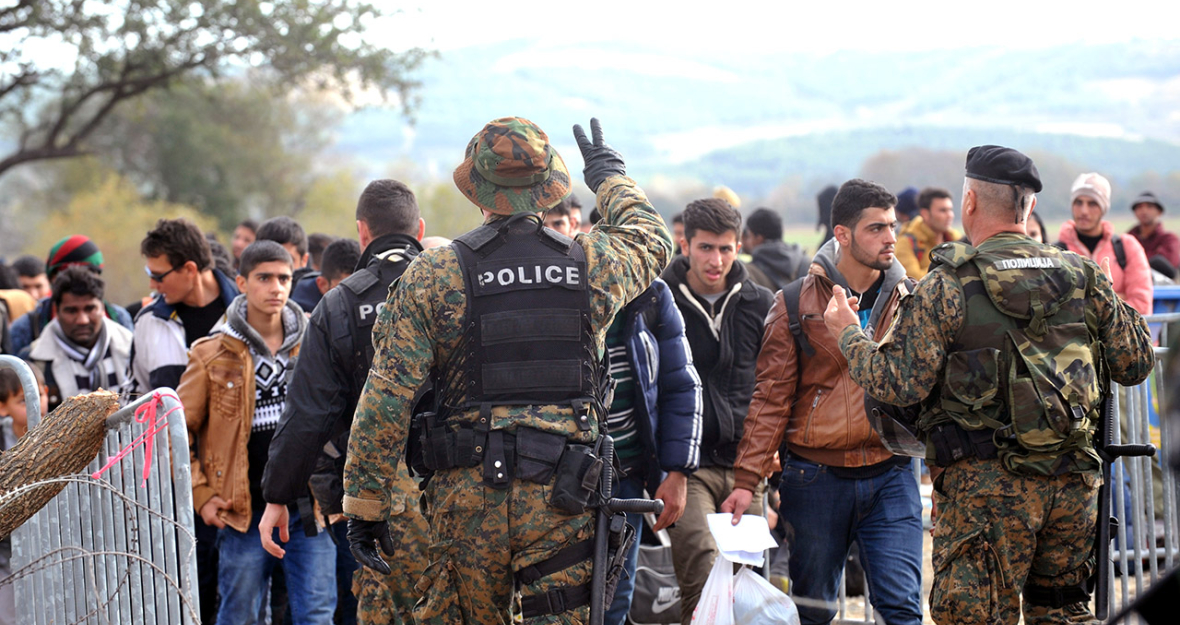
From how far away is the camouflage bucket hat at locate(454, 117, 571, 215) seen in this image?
11.0ft

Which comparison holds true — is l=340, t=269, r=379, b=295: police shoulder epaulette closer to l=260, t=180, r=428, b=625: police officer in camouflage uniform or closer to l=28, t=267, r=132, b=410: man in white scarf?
l=260, t=180, r=428, b=625: police officer in camouflage uniform

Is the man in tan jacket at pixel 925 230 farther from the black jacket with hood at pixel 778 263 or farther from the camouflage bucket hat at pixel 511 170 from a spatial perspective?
the camouflage bucket hat at pixel 511 170

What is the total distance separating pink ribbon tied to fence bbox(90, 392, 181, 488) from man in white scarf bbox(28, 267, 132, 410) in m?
2.27

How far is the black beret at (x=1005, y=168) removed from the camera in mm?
3352

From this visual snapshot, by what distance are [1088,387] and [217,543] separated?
12.6 feet

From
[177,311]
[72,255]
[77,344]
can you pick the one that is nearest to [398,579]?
[177,311]

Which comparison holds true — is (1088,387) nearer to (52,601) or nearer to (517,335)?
(517,335)

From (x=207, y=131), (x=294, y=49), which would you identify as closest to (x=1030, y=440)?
(x=294, y=49)

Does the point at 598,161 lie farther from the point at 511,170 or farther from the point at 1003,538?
the point at 1003,538

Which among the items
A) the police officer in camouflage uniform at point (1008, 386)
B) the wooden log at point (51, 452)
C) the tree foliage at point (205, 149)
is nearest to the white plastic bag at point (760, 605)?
the police officer in camouflage uniform at point (1008, 386)

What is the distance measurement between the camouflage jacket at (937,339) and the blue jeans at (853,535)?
72 cm

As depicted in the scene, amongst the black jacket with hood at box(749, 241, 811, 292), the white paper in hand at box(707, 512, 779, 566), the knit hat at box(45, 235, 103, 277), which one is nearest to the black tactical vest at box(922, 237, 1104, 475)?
the white paper in hand at box(707, 512, 779, 566)

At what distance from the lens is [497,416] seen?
318 cm

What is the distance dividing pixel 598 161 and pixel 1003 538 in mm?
1844
